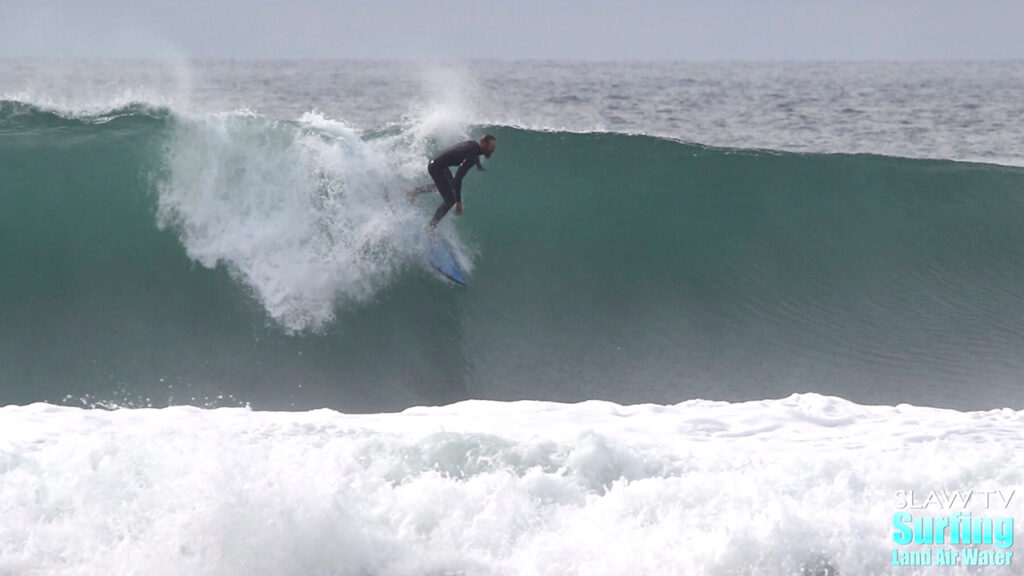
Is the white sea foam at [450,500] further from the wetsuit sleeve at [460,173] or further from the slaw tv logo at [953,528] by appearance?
the wetsuit sleeve at [460,173]

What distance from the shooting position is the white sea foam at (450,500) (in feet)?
16.4

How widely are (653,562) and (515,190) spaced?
685cm

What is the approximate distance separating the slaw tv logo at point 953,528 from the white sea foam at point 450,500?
48mm

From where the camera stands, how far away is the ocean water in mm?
5156

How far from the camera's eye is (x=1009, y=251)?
A: 11.2m

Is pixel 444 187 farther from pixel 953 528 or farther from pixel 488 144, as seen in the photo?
pixel 953 528

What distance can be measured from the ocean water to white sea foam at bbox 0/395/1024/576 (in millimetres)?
16

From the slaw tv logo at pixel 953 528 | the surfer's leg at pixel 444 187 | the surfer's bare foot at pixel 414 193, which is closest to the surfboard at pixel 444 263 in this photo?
the surfer's leg at pixel 444 187

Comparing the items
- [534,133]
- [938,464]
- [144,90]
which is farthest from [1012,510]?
[144,90]

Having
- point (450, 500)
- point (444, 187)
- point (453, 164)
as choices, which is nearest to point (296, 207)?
point (444, 187)

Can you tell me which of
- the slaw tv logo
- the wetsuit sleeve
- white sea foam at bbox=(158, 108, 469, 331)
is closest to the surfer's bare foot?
white sea foam at bbox=(158, 108, 469, 331)

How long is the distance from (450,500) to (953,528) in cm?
249

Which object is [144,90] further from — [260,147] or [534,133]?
[534,133]

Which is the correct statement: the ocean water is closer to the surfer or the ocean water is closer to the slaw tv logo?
the slaw tv logo
